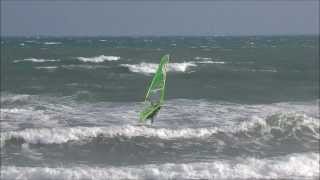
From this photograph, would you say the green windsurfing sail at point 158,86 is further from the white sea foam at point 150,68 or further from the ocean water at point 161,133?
the white sea foam at point 150,68

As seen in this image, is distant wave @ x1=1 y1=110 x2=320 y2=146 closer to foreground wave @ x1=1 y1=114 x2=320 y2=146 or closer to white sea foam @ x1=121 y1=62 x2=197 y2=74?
foreground wave @ x1=1 y1=114 x2=320 y2=146

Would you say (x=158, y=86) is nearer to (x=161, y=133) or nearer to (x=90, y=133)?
(x=161, y=133)

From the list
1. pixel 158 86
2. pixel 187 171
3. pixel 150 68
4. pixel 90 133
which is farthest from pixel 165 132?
pixel 150 68

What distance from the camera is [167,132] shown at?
17922 mm

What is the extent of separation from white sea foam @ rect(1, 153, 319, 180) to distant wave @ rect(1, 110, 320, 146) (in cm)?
321

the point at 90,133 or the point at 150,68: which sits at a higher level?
the point at 90,133

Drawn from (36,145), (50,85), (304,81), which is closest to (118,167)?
(36,145)

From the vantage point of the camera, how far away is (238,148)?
53.6ft

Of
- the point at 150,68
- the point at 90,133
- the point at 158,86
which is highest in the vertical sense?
the point at 158,86

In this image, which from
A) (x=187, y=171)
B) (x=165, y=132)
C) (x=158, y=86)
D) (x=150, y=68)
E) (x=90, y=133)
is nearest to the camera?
(x=158, y=86)

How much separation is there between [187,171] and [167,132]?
4253 mm

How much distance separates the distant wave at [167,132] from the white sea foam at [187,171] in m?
3.21

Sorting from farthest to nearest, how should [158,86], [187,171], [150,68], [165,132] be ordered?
1. [150,68]
2. [165,132]
3. [187,171]
4. [158,86]

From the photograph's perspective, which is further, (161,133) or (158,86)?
(161,133)
